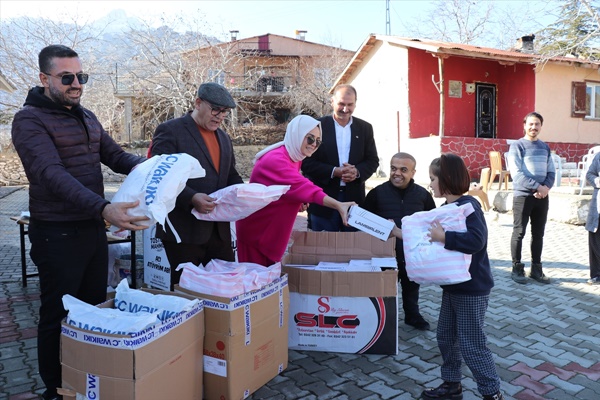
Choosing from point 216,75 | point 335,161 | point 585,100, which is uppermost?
point 216,75

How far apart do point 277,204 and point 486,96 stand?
17.1 meters

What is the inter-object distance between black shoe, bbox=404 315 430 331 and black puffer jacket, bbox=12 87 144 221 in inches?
112

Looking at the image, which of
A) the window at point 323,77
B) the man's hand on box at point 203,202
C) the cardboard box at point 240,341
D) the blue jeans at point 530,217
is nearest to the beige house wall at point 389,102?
the blue jeans at point 530,217

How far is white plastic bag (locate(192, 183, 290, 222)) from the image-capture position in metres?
2.95

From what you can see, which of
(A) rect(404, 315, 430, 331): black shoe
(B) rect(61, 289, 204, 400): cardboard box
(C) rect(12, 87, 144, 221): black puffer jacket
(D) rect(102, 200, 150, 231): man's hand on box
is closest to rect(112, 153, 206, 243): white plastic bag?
(D) rect(102, 200, 150, 231): man's hand on box

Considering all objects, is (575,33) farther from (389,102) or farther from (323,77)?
(323,77)

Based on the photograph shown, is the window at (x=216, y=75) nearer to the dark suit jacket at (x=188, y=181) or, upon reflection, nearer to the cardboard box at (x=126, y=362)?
the dark suit jacket at (x=188, y=181)

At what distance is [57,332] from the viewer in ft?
9.12

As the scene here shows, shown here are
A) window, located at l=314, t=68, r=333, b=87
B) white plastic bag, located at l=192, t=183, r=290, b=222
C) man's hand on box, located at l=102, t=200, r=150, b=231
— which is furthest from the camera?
window, located at l=314, t=68, r=333, b=87

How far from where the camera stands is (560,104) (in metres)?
17.7

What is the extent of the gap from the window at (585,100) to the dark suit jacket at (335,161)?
16512 millimetres

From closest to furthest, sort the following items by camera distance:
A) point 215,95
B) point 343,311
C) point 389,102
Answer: point 215,95 < point 343,311 < point 389,102

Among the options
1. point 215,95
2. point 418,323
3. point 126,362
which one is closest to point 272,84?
point 418,323

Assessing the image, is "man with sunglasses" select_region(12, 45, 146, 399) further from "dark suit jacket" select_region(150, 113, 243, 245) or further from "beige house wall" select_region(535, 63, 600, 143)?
"beige house wall" select_region(535, 63, 600, 143)
